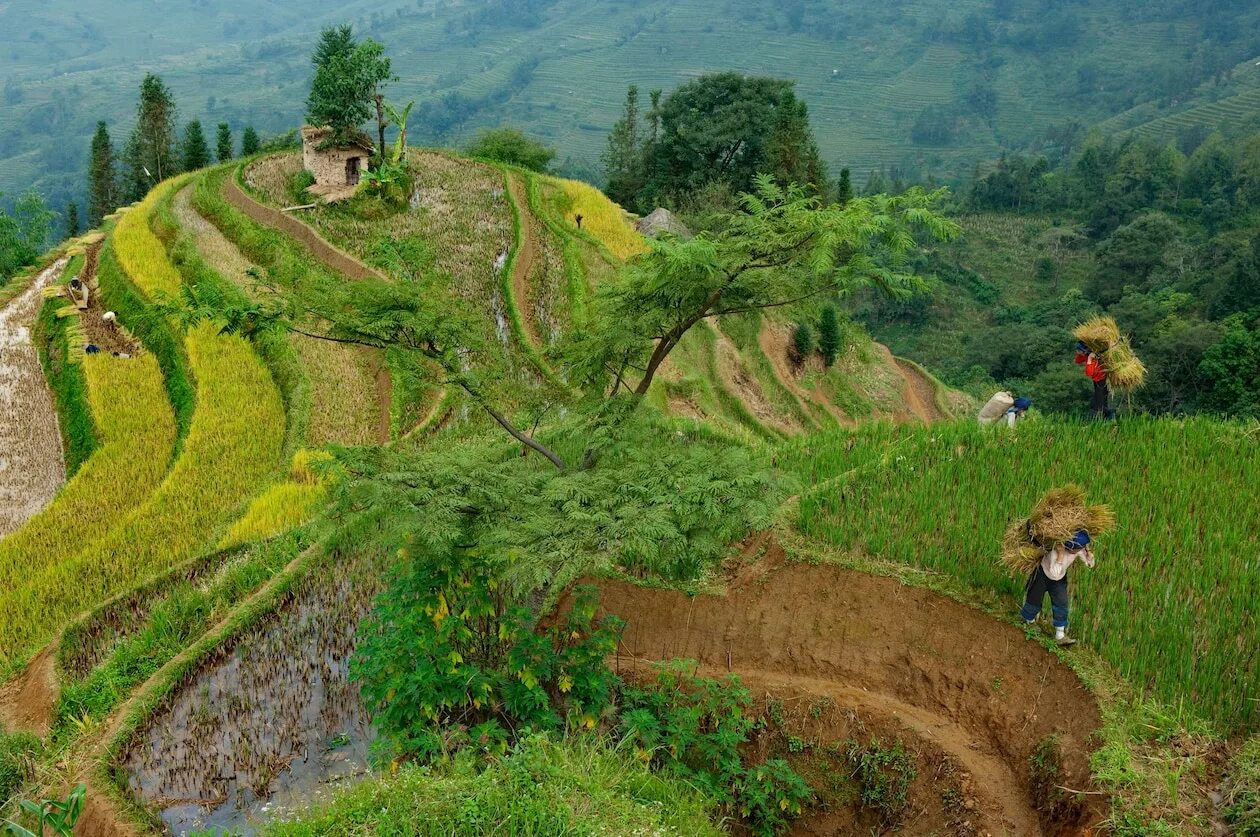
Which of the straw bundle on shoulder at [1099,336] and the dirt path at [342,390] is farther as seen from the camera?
the dirt path at [342,390]

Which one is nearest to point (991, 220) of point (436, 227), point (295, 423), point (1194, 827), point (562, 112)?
point (436, 227)

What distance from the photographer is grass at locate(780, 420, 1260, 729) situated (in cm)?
634

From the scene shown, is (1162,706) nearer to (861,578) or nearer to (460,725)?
(861,578)

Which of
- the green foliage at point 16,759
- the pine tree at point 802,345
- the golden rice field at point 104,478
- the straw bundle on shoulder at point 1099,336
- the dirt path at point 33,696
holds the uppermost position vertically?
the straw bundle on shoulder at point 1099,336

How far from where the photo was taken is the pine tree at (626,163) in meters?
39.8

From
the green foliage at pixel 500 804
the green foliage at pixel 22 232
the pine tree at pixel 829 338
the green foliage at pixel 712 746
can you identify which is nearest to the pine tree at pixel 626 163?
the pine tree at pixel 829 338

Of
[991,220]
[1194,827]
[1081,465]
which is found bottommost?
[991,220]

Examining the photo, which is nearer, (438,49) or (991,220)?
(991,220)

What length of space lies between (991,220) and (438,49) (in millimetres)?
160053

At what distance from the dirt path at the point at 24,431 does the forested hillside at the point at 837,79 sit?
7914 centimetres

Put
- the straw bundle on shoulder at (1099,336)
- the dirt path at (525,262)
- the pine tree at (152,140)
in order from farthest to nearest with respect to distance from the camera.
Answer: the pine tree at (152,140) < the dirt path at (525,262) < the straw bundle on shoulder at (1099,336)

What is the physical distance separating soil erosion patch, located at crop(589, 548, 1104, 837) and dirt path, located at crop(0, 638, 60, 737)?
4.66 metres

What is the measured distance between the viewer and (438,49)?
636ft

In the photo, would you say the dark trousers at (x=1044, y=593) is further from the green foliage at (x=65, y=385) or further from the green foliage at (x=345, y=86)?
the green foliage at (x=345, y=86)
